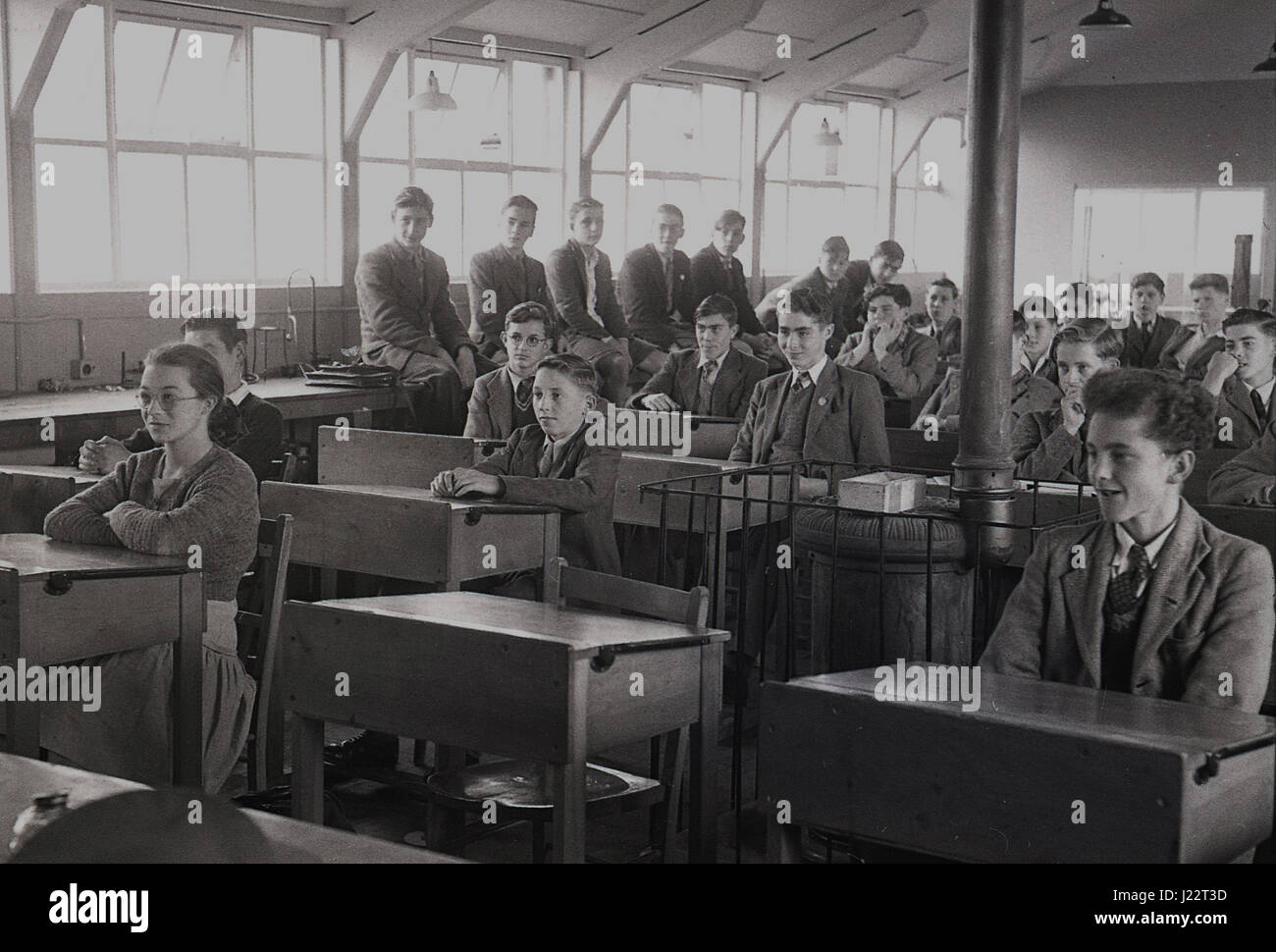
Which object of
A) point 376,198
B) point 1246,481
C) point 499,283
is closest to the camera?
point 1246,481

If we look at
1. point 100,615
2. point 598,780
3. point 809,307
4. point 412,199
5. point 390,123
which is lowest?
point 598,780

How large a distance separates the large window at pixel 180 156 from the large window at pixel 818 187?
5.21 meters

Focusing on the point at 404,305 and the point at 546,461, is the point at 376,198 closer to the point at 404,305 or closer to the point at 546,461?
the point at 404,305

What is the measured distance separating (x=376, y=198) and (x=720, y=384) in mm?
3555

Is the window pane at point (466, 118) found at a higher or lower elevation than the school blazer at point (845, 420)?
higher

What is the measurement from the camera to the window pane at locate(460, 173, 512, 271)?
10172 millimetres

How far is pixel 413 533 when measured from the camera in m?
4.21

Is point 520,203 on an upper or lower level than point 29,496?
upper

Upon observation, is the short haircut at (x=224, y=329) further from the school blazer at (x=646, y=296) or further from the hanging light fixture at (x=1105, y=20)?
the hanging light fixture at (x=1105, y=20)

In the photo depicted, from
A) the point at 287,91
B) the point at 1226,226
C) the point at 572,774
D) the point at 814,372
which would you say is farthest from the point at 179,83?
the point at 1226,226

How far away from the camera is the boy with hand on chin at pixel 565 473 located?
4.40 meters

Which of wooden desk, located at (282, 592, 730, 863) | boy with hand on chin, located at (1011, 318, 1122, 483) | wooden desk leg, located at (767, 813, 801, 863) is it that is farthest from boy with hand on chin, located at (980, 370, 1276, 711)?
boy with hand on chin, located at (1011, 318, 1122, 483)

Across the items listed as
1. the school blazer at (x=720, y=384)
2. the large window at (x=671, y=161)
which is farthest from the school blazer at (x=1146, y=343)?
the large window at (x=671, y=161)

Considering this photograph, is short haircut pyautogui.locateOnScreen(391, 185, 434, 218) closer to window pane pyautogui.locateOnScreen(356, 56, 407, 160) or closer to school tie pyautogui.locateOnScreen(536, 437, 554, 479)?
window pane pyautogui.locateOnScreen(356, 56, 407, 160)
